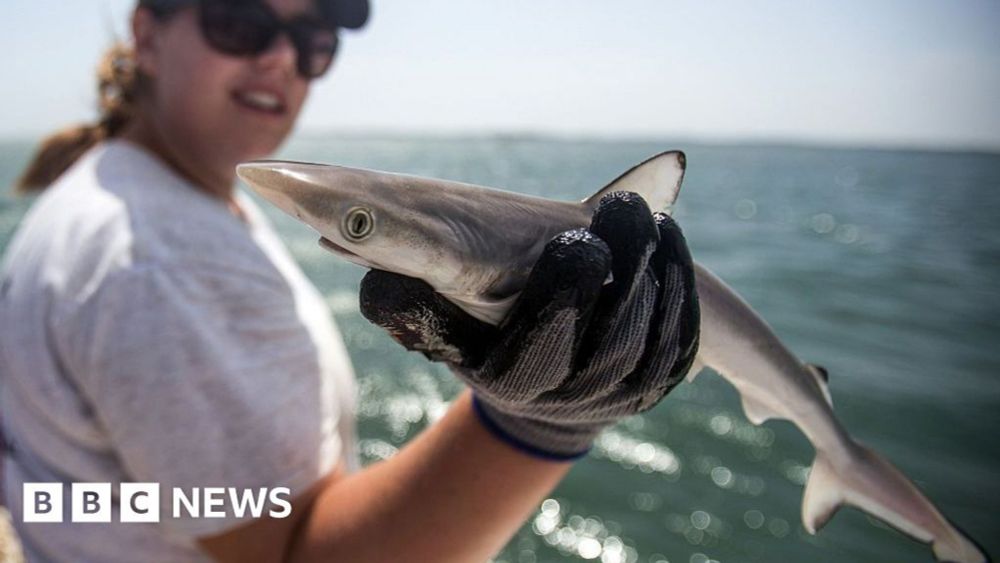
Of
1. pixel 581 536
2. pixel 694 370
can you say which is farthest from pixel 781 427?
pixel 694 370

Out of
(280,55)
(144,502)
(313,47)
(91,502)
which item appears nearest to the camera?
(144,502)

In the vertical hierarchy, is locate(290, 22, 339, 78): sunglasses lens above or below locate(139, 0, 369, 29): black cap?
below

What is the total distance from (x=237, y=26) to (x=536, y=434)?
1.99 metres

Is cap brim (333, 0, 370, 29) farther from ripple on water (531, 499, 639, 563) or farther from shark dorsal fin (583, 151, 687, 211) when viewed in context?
ripple on water (531, 499, 639, 563)

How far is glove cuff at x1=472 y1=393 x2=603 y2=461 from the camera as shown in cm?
178

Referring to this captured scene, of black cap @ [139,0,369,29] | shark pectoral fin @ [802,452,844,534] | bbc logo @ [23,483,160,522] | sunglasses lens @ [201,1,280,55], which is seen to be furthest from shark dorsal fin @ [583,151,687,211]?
black cap @ [139,0,369,29]

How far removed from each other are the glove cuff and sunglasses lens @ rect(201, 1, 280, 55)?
5.84 feet

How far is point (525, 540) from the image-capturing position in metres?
6.19

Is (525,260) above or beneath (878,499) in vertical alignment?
above

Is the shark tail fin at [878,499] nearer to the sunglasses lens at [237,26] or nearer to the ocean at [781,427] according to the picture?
the ocean at [781,427]

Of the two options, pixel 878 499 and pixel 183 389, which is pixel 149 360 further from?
pixel 878 499

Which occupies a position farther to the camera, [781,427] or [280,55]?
[781,427]

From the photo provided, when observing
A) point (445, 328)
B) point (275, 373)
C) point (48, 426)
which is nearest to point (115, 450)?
point (48, 426)

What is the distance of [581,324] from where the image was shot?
4.91 feet
